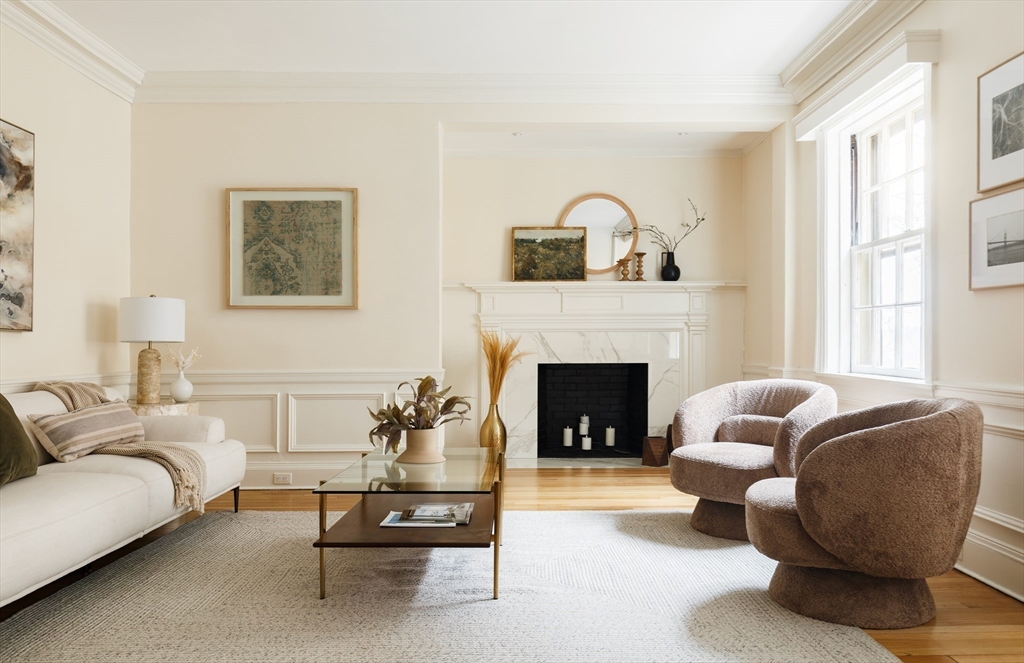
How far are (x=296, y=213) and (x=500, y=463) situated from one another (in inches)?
102

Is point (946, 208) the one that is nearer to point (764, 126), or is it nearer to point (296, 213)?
point (764, 126)

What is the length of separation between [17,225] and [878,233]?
4.62 m

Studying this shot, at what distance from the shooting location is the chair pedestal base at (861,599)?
2264 mm

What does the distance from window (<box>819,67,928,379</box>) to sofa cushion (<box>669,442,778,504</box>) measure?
890 mm

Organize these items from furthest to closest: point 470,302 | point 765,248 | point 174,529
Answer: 1. point 470,302
2. point 765,248
3. point 174,529

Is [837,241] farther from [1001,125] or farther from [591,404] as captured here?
[591,404]

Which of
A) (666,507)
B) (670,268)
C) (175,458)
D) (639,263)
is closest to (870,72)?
(670,268)

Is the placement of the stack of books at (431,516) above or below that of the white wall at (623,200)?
below

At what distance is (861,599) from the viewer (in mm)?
2275

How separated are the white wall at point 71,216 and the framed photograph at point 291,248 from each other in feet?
2.32

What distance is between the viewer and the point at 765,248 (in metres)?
5.14

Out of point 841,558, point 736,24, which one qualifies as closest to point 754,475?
point 841,558

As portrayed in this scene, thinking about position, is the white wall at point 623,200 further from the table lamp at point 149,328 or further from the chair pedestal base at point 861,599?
the chair pedestal base at point 861,599

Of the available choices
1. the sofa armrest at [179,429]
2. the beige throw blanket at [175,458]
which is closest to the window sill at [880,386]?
the beige throw blanket at [175,458]
